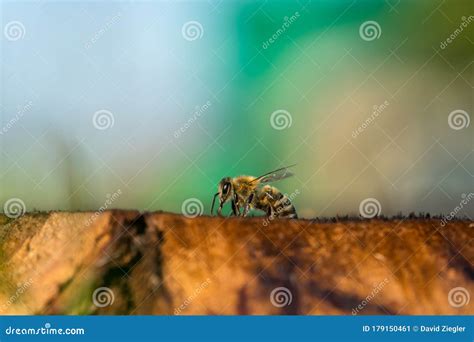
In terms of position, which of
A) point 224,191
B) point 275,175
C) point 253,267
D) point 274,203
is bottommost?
point 253,267

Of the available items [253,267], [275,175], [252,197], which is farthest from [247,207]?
[253,267]

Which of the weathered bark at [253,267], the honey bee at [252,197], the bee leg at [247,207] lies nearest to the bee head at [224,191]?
the honey bee at [252,197]

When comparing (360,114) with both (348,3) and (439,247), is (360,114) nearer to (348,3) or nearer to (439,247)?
(348,3)

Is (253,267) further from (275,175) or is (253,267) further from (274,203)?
(275,175)

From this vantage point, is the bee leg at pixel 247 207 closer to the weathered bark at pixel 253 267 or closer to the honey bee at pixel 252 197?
the honey bee at pixel 252 197

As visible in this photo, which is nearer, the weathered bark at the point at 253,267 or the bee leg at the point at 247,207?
the weathered bark at the point at 253,267

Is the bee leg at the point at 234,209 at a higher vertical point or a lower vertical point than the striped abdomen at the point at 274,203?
lower
